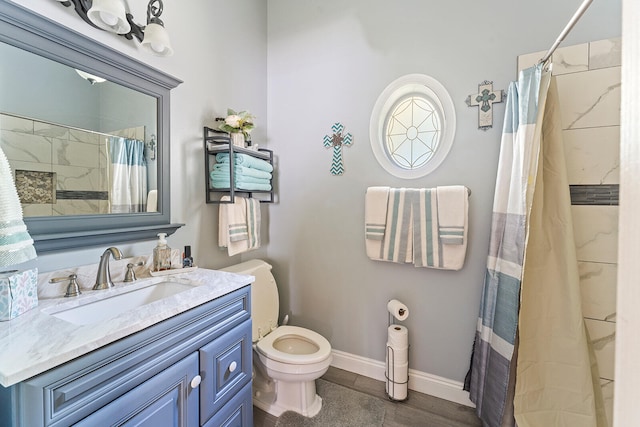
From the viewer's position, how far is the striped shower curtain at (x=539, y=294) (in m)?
1.24

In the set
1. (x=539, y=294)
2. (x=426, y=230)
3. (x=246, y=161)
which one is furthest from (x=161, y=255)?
(x=539, y=294)

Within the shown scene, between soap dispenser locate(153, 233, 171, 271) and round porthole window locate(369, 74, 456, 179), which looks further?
round porthole window locate(369, 74, 456, 179)

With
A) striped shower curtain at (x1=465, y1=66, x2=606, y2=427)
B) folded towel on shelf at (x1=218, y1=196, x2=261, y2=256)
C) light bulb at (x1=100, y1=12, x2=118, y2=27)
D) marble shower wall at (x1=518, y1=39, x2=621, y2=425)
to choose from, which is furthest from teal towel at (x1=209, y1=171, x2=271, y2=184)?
marble shower wall at (x1=518, y1=39, x2=621, y2=425)

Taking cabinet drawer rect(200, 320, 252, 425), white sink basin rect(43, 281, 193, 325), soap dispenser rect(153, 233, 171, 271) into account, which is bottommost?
cabinet drawer rect(200, 320, 252, 425)

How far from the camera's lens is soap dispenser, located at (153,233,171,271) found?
1321 mm

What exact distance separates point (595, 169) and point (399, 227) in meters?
0.98

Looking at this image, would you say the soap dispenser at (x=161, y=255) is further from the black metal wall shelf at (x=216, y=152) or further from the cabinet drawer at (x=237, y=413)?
the cabinet drawer at (x=237, y=413)

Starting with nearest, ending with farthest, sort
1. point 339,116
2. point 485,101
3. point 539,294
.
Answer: point 539,294 → point 485,101 → point 339,116

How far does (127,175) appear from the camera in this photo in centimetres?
→ 129

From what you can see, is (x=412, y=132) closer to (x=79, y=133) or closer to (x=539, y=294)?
(x=539, y=294)

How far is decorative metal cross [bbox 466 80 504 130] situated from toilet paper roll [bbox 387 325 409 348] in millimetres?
1332

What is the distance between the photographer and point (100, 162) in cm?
118

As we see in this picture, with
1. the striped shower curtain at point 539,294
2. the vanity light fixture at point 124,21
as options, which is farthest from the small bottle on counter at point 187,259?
the striped shower curtain at point 539,294

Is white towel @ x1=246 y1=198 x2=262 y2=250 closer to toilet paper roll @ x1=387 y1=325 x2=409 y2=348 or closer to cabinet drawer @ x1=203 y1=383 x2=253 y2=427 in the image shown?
cabinet drawer @ x1=203 y1=383 x2=253 y2=427
